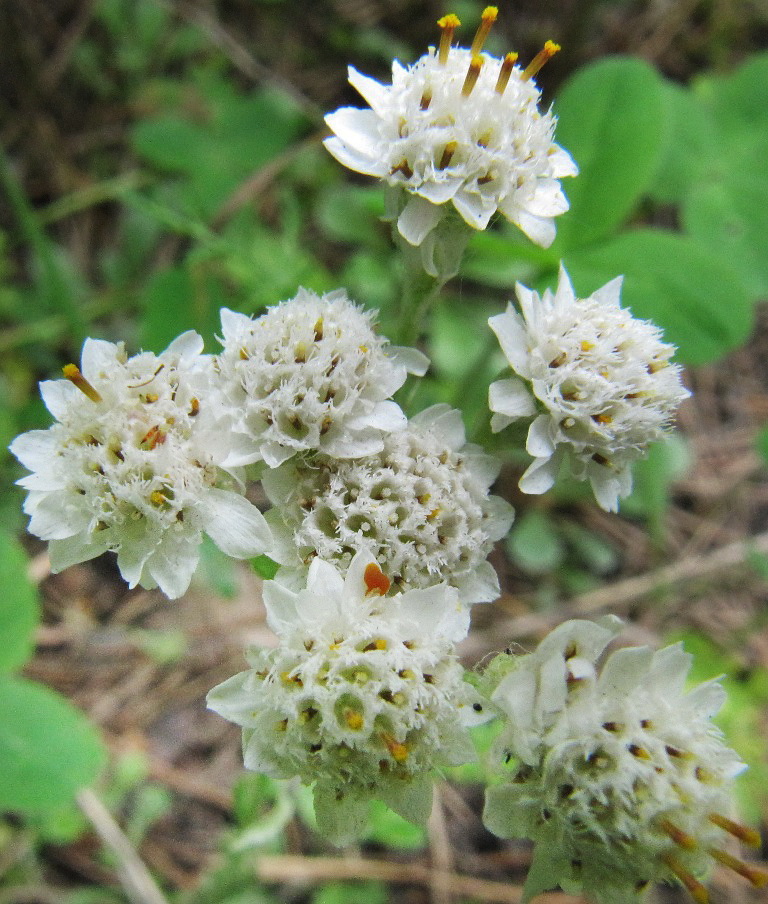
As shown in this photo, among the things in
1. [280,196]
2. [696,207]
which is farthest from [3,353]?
[696,207]

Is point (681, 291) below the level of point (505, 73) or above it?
below

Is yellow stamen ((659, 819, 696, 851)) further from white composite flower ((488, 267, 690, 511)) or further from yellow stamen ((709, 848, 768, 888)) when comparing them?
white composite flower ((488, 267, 690, 511))

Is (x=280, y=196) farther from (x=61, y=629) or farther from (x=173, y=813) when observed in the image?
(x=173, y=813)

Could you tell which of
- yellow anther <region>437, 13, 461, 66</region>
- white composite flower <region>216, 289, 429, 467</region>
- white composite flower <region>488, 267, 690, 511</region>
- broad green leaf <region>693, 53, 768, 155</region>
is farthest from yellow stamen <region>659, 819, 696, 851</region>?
broad green leaf <region>693, 53, 768, 155</region>

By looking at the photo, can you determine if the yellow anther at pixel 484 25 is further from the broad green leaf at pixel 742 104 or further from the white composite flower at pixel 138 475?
the broad green leaf at pixel 742 104

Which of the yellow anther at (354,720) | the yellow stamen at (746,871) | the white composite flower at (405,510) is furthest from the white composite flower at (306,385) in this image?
the yellow stamen at (746,871)

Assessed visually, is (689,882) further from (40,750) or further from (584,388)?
(40,750)

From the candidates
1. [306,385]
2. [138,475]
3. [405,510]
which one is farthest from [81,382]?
[405,510]
